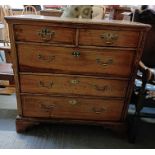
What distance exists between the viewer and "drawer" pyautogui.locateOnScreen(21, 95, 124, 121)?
137cm

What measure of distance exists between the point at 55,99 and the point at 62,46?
417 mm

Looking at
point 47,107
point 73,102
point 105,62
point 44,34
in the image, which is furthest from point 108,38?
point 47,107

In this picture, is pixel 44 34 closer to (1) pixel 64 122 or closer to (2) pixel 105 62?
(2) pixel 105 62

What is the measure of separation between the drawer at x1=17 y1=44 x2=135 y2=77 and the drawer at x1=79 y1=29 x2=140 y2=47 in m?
0.05

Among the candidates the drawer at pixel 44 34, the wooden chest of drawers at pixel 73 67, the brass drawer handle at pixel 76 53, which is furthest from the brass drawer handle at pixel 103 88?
the drawer at pixel 44 34

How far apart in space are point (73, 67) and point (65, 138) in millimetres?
613

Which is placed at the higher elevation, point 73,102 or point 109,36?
point 109,36

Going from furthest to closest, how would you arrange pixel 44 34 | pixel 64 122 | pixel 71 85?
pixel 64 122 < pixel 71 85 < pixel 44 34

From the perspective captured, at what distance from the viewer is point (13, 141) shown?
1415 mm

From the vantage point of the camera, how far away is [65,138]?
148 centimetres

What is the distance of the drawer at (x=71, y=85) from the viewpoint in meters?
1.29

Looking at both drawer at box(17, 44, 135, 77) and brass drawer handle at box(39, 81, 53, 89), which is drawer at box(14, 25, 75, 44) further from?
brass drawer handle at box(39, 81, 53, 89)

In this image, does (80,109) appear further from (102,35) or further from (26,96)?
(102,35)

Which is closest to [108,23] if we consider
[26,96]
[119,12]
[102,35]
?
[102,35]
